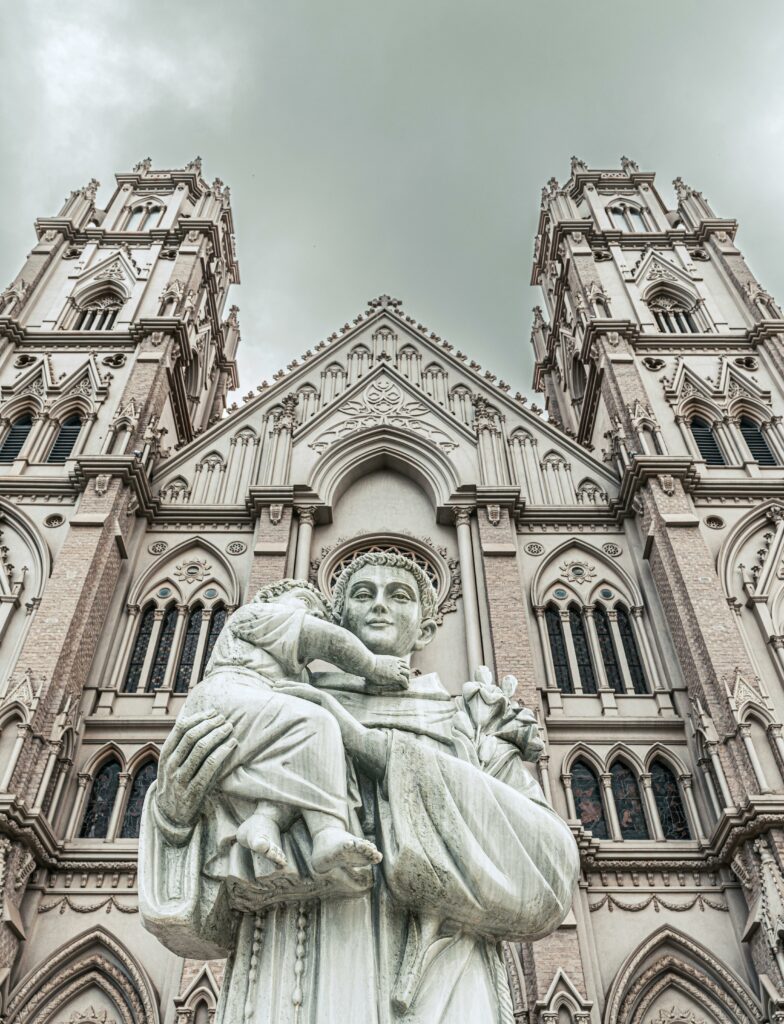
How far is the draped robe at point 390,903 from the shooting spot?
250 centimetres

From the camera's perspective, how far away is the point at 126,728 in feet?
46.0

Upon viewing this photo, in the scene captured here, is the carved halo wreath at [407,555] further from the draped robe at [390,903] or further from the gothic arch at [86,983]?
the draped robe at [390,903]

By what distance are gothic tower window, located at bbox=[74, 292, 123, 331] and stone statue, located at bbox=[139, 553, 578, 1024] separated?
72.4 ft

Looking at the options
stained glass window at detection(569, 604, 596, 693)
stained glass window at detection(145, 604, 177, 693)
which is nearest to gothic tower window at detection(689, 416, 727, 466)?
stained glass window at detection(569, 604, 596, 693)

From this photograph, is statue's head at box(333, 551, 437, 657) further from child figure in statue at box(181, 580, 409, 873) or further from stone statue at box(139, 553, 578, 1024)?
stone statue at box(139, 553, 578, 1024)

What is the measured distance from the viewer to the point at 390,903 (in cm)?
269

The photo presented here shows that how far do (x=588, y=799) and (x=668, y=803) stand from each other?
124 centimetres

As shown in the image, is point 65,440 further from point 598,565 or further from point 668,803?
point 668,803

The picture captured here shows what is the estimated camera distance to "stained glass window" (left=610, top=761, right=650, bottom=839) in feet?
42.9

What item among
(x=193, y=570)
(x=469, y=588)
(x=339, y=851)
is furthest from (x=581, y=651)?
(x=339, y=851)

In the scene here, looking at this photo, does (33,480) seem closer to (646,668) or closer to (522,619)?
(522,619)

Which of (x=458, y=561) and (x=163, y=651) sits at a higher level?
(x=458, y=561)

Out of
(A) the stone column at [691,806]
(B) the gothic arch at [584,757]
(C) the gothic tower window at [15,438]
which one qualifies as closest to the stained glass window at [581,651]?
(B) the gothic arch at [584,757]

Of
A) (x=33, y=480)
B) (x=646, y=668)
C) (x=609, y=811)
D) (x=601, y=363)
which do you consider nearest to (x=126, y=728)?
(x=33, y=480)
